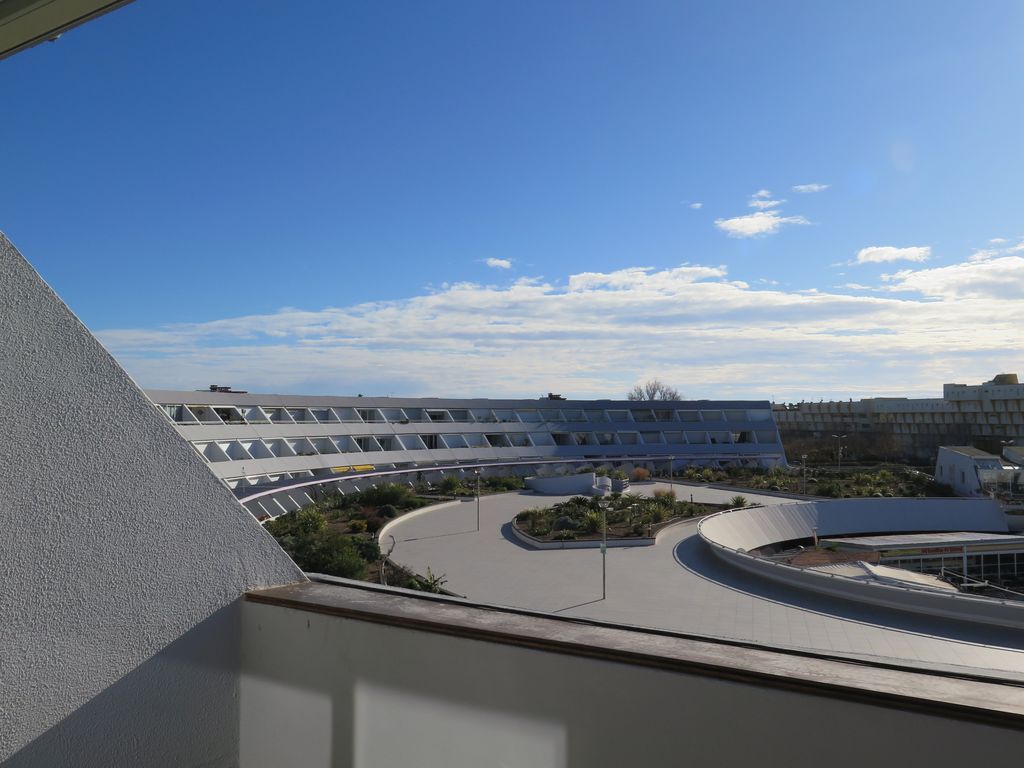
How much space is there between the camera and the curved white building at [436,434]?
75.0 feet

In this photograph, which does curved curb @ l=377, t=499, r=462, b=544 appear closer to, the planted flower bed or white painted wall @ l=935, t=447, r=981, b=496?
the planted flower bed

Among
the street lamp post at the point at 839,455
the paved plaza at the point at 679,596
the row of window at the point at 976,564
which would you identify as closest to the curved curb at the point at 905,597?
the paved plaza at the point at 679,596

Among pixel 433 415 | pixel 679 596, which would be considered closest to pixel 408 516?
pixel 679 596

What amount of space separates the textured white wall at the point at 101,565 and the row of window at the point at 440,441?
17406 mm

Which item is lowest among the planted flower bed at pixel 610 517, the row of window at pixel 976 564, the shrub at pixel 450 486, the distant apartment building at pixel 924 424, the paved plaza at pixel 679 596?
the row of window at pixel 976 564

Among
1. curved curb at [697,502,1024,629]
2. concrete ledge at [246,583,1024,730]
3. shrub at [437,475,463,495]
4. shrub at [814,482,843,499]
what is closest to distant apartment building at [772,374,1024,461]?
shrub at [814,482,843,499]

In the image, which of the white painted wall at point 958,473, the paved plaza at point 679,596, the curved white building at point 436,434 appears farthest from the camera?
the white painted wall at point 958,473

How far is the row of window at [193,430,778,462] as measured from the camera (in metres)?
23.1

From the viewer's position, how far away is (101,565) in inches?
81.1

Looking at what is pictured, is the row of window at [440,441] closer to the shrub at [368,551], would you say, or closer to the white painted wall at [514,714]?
the shrub at [368,551]

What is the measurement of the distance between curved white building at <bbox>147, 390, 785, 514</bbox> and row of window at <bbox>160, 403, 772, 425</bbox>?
0.05m

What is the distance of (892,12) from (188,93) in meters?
4.78

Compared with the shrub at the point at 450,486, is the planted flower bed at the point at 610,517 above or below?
below

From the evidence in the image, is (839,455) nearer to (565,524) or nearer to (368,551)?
(565,524)
